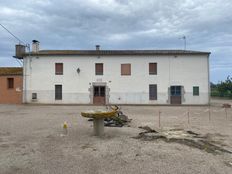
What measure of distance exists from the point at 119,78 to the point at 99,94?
282cm

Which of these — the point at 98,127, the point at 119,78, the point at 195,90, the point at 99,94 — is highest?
the point at 119,78

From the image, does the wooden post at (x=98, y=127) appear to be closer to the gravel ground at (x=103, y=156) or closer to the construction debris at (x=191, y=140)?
the gravel ground at (x=103, y=156)

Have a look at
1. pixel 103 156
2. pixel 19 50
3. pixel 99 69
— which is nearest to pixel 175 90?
pixel 99 69

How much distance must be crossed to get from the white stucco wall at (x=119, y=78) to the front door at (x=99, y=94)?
26.3 inches

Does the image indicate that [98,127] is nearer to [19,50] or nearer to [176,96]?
[176,96]

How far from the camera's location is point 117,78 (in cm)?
3356

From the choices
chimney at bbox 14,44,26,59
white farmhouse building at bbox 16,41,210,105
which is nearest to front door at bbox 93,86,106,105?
white farmhouse building at bbox 16,41,210,105

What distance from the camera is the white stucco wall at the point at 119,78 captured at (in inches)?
1313

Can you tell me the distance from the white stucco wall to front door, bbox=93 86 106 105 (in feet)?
2.19

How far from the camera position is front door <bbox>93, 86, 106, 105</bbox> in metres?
33.4

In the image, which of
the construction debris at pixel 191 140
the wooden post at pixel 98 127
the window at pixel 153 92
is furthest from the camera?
the window at pixel 153 92

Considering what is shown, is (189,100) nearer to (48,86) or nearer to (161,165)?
(48,86)

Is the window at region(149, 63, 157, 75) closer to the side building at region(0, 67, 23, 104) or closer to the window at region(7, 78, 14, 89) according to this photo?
the side building at region(0, 67, 23, 104)

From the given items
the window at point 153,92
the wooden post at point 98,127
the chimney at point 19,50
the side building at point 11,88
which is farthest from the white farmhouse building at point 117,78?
the wooden post at point 98,127
